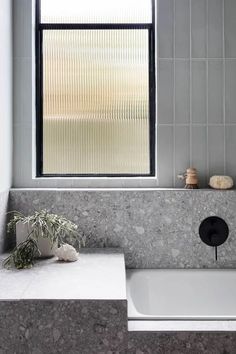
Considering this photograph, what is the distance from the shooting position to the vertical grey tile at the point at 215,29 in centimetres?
233

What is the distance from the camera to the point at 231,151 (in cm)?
233

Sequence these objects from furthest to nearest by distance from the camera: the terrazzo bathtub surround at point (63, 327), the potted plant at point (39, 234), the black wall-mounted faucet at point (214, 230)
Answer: the black wall-mounted faucet at point (214, 230) < the potted plant at point (39, 234) < the terrazzo bathtub surround at point (63, 327)

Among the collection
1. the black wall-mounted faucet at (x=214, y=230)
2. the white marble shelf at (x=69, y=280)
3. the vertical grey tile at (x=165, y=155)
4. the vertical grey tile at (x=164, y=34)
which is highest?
the vertical grey tile at (x=164, y=34)

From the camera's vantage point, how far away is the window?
95.9 inches

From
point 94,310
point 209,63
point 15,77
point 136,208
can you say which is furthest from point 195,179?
point 15,77

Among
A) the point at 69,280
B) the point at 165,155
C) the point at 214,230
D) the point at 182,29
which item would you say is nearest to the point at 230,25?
the point at 182,29

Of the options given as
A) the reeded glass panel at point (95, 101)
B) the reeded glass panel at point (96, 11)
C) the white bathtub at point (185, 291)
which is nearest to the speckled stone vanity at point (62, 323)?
the white bathtub at point (185, 291)

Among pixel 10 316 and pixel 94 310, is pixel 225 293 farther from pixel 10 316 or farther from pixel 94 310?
pixel 10 316

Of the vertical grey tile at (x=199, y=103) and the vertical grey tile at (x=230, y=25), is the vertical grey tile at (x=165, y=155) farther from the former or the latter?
the vertical grey tile at (x=230, y=25)

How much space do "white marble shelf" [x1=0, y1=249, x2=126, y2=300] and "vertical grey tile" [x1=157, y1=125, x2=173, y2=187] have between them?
0.59 meters

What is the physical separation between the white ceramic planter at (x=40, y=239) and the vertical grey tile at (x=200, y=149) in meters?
1.02

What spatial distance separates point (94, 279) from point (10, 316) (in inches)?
16.2

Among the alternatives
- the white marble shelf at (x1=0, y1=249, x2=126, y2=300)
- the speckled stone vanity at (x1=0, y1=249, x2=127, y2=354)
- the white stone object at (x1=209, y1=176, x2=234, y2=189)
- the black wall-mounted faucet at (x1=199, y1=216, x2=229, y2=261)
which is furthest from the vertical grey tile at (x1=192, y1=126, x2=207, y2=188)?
the speckled stone vanity at (x1=0, y1=249, x2=127, y2=354)

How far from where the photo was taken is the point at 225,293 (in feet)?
6.85
